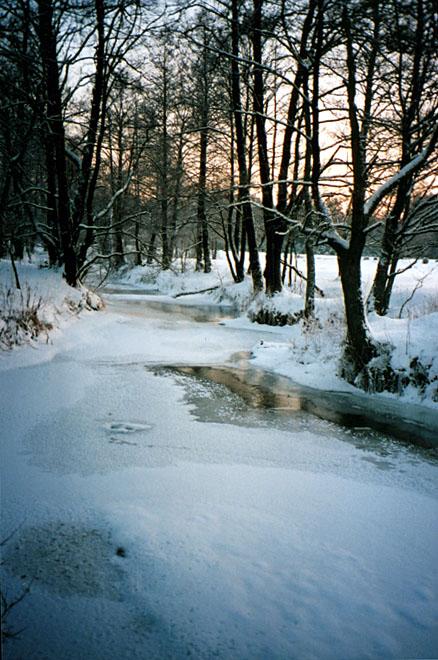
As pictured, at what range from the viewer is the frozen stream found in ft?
5.82

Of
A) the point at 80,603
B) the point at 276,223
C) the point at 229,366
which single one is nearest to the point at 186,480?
the point at 80,603

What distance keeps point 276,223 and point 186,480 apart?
947cm

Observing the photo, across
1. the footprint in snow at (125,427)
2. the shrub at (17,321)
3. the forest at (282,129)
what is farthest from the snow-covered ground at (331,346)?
the shrub at (17,321)

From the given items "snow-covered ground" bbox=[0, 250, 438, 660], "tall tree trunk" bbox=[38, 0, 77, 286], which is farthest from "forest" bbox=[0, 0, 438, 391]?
"snow-covered ground" bbox=[0, 250, 438, 660]

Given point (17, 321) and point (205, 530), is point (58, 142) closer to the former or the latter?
point (17, 321)

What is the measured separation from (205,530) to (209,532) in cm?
3

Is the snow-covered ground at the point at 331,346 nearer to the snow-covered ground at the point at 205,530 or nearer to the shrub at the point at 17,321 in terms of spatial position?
the snow-covered ground at the point at 205,530

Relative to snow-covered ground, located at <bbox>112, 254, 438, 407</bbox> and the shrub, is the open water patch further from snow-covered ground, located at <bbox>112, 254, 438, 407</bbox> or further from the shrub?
the shrub

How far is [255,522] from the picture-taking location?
2.56 m

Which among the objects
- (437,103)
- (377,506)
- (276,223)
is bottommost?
(377,506)

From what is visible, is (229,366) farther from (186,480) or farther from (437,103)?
(437,103)

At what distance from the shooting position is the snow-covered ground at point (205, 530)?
178 cm

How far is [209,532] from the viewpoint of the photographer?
7.96ft

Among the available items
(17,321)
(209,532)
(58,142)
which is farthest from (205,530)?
(58,142)
